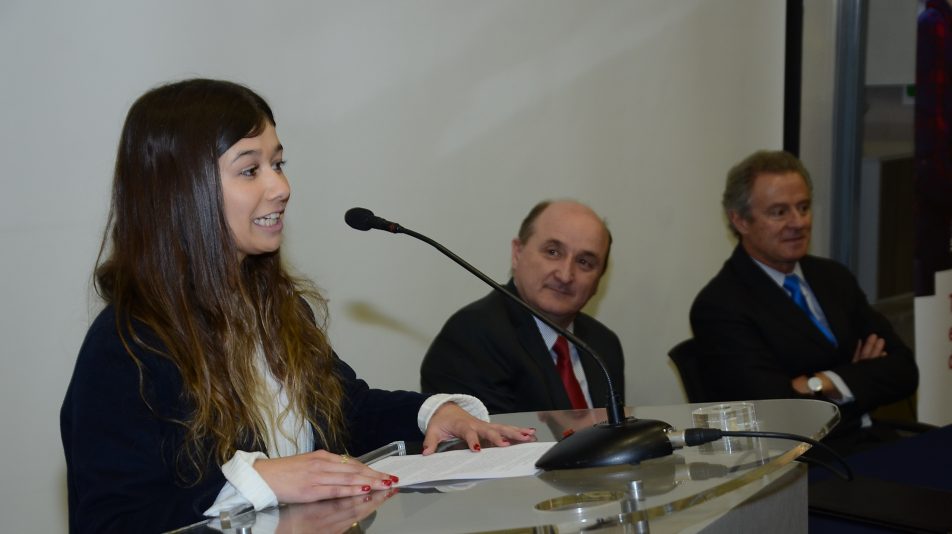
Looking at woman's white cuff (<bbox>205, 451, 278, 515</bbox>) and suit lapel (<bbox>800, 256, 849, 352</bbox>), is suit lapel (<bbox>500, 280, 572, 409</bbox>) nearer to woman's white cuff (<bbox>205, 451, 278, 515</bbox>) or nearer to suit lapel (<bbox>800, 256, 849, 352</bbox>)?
suit lapel (<bbox>800, 256, 849, 352</bbox>)

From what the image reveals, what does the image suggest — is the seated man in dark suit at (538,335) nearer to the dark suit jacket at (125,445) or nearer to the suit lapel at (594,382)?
the suit lapel at (594,382)

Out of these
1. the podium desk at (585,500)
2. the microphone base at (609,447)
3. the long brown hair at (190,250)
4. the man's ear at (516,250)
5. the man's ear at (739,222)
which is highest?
the man's ear at (739,222)

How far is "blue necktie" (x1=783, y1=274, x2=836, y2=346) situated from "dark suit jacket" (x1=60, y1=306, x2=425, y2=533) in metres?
2.55

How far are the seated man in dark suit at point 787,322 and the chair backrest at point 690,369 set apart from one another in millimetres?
78

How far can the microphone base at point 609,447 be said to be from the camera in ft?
4.90

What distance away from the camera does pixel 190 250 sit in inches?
72.7

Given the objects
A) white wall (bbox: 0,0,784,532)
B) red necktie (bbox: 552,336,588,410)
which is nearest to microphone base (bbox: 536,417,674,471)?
white wall (bbox: 0,0,784,532)

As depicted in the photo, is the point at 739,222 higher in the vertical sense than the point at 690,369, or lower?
higher

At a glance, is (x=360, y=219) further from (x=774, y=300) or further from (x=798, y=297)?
(x=798, y=297)

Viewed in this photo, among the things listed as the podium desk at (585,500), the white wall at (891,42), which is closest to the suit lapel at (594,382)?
the podium desk at (585,500)

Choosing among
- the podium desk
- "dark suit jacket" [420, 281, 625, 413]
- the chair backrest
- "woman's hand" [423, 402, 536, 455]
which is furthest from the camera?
the chair backrest

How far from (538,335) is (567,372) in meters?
0.15

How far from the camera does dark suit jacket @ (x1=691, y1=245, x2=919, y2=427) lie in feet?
11.7

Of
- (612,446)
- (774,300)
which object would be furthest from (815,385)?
(612,446)
